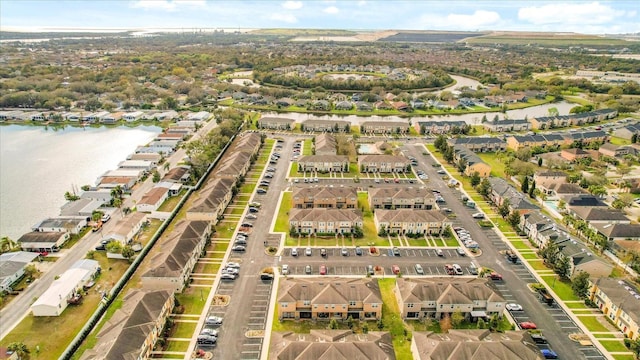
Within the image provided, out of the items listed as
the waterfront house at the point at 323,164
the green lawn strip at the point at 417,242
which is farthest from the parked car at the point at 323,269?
the waterfront house at the point at 323,164

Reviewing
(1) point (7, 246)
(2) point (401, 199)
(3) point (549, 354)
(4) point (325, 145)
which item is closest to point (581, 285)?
(3) point (549, 354)

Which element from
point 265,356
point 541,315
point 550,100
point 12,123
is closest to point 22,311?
point 265,356

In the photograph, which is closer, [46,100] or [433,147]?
[433,147]

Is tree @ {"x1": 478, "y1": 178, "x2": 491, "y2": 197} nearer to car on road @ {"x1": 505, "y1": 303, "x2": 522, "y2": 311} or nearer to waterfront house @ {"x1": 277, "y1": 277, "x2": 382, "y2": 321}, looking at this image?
car on road @ {"x1": 505, "y1": 303, "x2": 522, "y2": 311}

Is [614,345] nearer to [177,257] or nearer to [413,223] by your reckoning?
[413,223]

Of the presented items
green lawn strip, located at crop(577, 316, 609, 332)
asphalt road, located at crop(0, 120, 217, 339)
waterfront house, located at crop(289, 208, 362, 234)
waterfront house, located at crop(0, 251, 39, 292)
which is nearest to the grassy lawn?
green lawn strip, located at crop(577, 316, 609, 332)

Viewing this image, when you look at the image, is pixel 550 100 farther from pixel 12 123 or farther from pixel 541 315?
pixel 12 123
